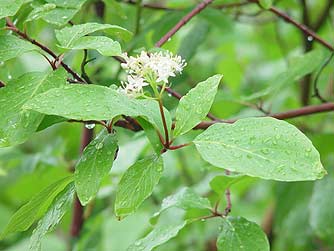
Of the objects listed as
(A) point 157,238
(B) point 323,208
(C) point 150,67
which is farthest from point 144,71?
(B) point 323,208

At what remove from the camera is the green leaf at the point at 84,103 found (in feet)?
1.91

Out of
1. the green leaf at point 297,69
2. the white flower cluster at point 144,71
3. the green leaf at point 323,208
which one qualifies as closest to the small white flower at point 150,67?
the white flower cluster at point 144,71

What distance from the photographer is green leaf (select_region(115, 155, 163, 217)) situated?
0.62m

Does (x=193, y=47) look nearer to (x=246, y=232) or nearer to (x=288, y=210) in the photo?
(x=288, y=210)

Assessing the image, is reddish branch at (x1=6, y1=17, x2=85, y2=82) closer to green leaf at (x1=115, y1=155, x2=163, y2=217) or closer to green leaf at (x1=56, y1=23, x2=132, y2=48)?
green leaf at (x1=56, y1=23, x2=132, y2=48)

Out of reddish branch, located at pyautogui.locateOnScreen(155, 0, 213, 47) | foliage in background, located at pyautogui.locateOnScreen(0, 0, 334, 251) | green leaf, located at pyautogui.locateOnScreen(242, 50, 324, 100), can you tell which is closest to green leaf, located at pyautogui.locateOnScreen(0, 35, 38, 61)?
foliage in background, located at pyautogui.locateOnScreen(0, 0, 334, 251)

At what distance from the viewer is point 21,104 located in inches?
25.8

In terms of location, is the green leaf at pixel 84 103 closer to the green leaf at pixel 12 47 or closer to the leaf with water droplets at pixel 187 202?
the green leaf at pixel 12 47

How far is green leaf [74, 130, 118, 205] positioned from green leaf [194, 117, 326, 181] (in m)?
0.09

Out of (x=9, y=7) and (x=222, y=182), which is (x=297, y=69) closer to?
(x=222, y=182)

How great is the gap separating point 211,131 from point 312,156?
0.10 meters

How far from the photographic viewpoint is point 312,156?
59 centimetres

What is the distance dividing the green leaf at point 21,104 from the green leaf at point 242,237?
263mm

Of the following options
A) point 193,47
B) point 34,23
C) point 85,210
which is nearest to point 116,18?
point 193,47
